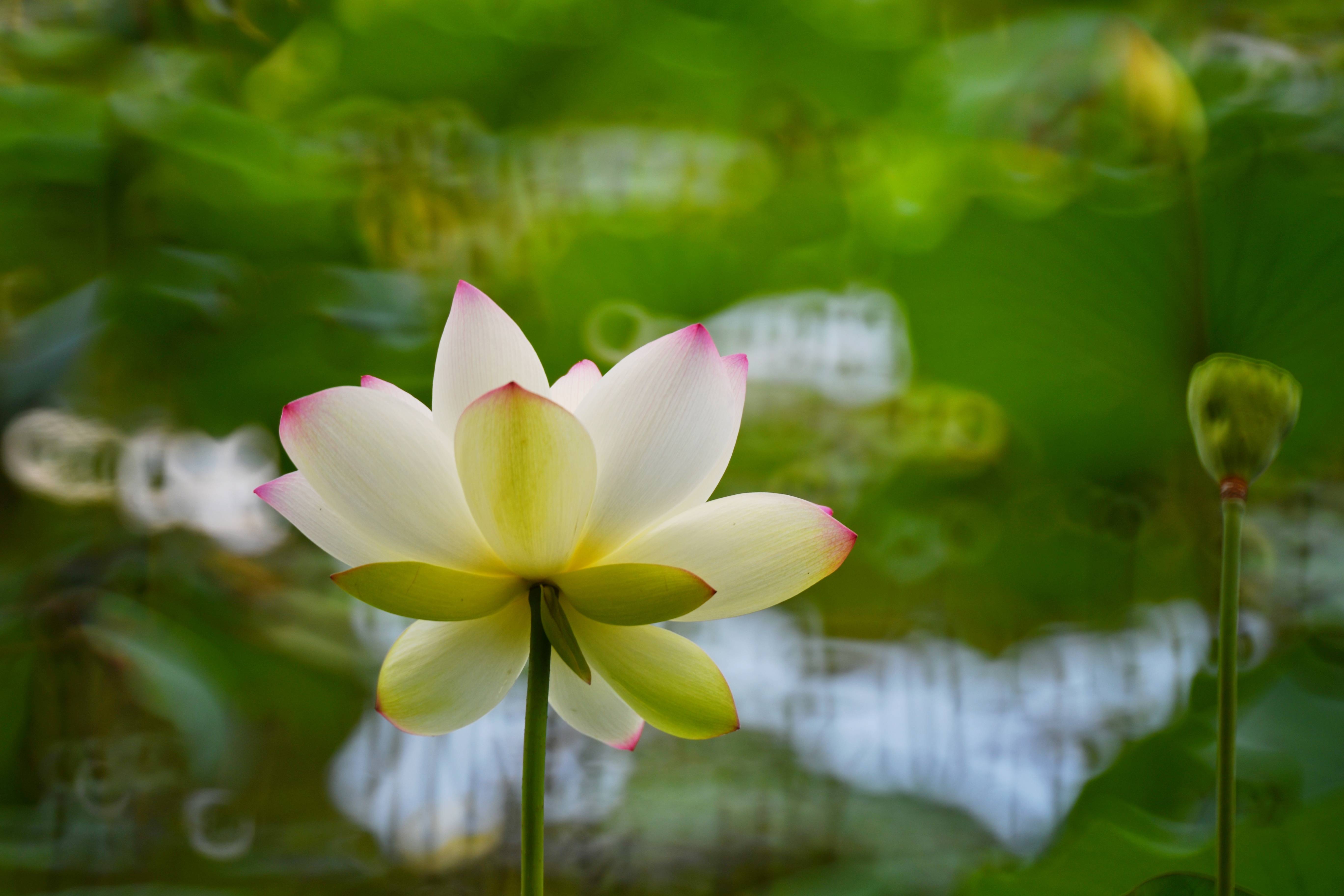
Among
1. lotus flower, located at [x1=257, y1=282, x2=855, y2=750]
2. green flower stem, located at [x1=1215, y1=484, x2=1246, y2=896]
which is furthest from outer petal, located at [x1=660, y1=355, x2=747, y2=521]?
green flower stem, located at [x1=1215, y1=484, x2=1246, y2=896]

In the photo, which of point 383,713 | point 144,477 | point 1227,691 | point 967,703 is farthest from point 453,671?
point 144,477

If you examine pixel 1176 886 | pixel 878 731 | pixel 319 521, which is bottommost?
pixel 878 731

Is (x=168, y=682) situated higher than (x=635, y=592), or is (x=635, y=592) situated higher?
(x=635, y=592)

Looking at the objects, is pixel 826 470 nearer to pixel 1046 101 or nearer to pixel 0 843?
pixel 1046 101

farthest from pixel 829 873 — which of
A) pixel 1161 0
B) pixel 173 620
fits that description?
pixel 1161 0

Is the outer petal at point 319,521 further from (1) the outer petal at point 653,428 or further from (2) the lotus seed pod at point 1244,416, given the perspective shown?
(2) the lotus seed pod at point 1244,416

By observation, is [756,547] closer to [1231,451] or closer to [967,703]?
[1231,451]

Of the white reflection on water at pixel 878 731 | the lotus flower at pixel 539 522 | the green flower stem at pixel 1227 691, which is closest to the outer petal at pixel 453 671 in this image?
the lotus flower at pixel 539 522
